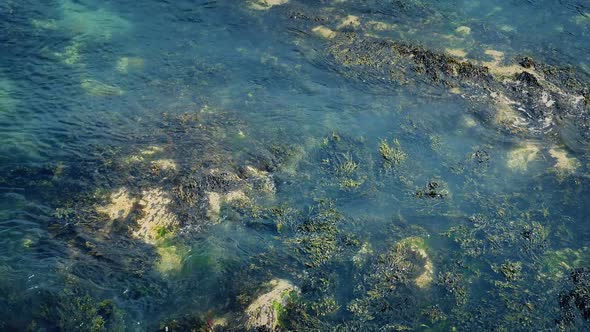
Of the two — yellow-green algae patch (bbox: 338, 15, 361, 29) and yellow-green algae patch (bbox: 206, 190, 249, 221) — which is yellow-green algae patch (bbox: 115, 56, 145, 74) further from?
yellow-green algae patch (bbox: 338, 15, 361, 29)

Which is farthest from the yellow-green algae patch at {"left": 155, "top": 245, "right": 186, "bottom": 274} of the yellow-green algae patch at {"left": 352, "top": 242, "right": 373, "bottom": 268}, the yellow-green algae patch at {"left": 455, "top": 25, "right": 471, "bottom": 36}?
the yellow-green algae patch at {"left": 455, "top": 25, "right": 471, "bottom": 36}

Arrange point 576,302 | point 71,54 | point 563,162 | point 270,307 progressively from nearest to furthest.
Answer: point 270,307 → point 576,302 → point 563,162 → point 71,54

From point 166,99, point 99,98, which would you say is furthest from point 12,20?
point 166,99

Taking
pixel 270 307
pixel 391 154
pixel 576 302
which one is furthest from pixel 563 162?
pixel 270 307

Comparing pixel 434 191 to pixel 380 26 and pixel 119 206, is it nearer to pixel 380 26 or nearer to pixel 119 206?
pixel 380 26

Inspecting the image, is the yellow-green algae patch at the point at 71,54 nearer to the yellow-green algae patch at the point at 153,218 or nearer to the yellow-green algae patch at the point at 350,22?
the yellow-green algae patch at the point at 153,218

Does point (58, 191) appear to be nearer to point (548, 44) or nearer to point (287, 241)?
point (287, 241)
